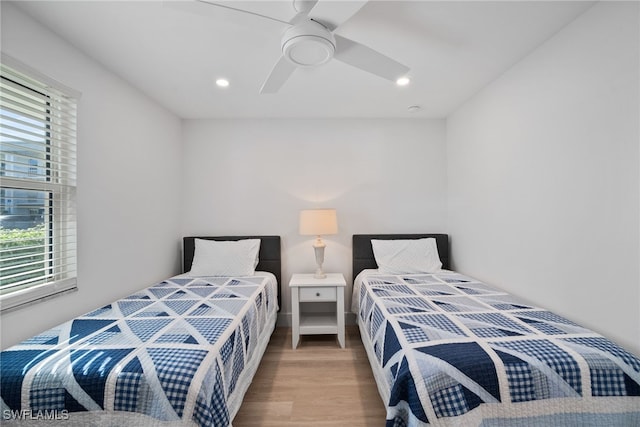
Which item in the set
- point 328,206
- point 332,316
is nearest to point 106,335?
point 332,316

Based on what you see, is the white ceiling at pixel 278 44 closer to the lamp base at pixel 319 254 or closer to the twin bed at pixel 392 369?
the lamp base at pixel 319 254

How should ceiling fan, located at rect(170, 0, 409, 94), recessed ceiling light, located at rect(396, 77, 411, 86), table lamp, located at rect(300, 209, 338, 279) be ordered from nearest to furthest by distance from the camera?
ceiling fan, located at rect(170, 0, 409, 94) < recessed ceiling light, located at rect(396, 77, 411, 86) < table lamp, located at rect(300, 209, 338, 279)

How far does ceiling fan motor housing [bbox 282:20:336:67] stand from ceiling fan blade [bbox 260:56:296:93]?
82 mm

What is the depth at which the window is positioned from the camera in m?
1.43

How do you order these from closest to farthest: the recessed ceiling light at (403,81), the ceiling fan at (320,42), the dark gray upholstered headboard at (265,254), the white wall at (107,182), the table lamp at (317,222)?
the ceiling fan at (320,42) → the white wall at (107,182) → the recessed ceiling light at (403,81) → the table lamp at (317,222) → the dark gray upholstered headboard at (265,254)

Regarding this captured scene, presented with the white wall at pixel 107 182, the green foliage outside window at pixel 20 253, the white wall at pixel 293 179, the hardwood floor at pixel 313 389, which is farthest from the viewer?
the white wall at pixel 293 179

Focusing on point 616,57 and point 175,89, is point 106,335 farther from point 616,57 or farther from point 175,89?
point 616,57

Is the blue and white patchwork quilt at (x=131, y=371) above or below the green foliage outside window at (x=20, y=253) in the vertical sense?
below

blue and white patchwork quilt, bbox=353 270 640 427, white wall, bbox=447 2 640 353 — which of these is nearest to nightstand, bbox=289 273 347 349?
blue and white patchwork quilt, bbox=353 270 640 427

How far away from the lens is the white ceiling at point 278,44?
1.45m

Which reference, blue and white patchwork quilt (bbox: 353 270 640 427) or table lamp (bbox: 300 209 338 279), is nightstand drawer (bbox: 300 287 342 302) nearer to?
table lamp (bbox: 300 209 338 279)

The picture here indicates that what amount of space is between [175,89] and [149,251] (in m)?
1.47

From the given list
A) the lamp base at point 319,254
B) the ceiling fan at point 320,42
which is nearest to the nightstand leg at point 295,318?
the lamp base at point 319,254

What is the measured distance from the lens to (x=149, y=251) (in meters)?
2.54
